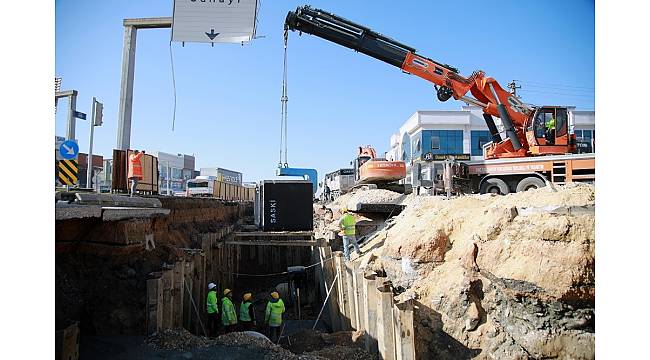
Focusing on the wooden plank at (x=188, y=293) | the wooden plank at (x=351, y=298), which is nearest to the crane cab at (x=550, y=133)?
the wooden plank at (x=351, y=298)

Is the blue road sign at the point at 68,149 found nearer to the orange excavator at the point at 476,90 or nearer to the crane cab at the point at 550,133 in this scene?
the orange excavator at the point at 476,90

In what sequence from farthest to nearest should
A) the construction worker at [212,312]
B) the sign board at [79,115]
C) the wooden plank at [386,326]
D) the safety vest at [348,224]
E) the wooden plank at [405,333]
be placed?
the safety vest at [348,224]
the construction worker at [212,312]
the sign board at [79,115]
the wooden plank at [386,326]
the wooden plank at [405,333]

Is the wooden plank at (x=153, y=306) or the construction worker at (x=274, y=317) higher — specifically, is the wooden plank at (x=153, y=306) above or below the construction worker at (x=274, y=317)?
above

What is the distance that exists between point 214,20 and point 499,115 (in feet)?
30.9

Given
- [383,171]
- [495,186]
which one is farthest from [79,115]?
[383,171]

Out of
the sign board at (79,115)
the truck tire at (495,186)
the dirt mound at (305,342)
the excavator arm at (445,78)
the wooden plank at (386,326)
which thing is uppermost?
the excavator arm at (445,78)

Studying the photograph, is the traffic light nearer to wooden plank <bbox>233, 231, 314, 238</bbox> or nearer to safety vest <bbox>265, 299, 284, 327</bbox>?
safety vest <bbox>265, 299, 284, 327</bbox>

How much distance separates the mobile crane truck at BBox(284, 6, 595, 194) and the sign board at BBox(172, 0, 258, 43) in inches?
153

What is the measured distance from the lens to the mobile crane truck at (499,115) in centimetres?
1047

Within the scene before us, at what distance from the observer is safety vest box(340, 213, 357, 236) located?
9906mm

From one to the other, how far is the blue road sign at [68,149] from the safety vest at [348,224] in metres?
5.94

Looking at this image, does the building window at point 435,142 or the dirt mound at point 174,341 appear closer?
the dirt mound at point 174,341

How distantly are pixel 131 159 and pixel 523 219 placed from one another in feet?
27.7

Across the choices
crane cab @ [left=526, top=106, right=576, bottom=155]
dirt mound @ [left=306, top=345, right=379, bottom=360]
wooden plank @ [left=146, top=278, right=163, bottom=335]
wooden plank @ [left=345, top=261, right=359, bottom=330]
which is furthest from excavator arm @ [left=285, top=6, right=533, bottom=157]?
dirt mound @ [left=306, top=345, right=379, bottom=360]
